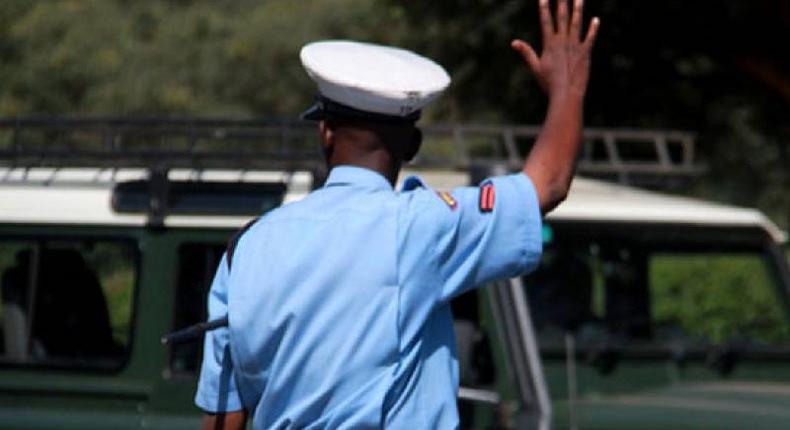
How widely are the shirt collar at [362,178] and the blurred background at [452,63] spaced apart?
8.53 meters

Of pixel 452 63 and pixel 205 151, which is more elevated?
pixel 205 151

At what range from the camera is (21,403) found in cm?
575

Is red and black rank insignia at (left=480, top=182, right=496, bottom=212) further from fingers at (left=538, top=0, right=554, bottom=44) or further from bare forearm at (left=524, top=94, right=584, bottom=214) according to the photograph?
fingers at (left=538, top=0, right=554, bottom=44)

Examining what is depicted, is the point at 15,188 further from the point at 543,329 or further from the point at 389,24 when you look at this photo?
the point at 389,24

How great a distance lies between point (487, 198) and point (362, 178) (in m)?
0.21

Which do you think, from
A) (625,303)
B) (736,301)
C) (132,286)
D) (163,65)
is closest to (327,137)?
(132,286)

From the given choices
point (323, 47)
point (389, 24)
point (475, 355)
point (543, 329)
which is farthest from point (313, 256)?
point (389, 24)

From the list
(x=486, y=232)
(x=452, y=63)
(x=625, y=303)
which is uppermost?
(x=486, y=232)

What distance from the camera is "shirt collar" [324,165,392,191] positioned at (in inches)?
115

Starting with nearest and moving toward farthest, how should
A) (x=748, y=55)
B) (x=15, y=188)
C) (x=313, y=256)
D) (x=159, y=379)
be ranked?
(x=313, y=256)
(x=159, y=379)
(x=15, y=188)
(x=748, y=55)

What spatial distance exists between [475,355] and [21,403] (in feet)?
4.77

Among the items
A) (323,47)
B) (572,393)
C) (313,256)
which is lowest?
(572,393)

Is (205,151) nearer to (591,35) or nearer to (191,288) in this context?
(191,288)

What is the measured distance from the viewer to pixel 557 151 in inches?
114
